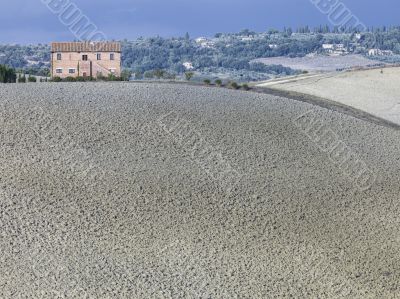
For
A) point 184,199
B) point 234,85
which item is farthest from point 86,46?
point 184,199

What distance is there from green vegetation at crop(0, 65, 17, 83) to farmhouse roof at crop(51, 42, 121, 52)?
2414mm

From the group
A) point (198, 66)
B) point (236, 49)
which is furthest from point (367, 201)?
point (236, 49)

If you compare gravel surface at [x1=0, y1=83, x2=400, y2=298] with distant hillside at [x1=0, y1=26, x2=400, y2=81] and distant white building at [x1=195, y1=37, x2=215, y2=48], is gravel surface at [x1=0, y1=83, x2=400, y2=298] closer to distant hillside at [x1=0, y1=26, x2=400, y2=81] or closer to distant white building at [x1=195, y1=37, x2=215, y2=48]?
distant hillside at [x1=0, y1=26, x2=400, y2=81]

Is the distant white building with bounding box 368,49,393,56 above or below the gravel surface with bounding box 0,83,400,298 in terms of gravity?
above

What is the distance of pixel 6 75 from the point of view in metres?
42.4

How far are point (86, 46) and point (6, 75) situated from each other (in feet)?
14.1

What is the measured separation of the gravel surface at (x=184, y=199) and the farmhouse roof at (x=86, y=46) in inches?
433

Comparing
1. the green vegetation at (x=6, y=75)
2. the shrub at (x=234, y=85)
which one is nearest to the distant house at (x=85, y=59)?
the green vegetation at (x=6, y=75)

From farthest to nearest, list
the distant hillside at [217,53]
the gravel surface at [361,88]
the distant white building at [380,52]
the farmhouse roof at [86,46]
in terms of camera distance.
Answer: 1. the distant white building at [380,52]
2. the distant hillside at [217,53]
3. the farmhouse roof at [86,46]
4. the gravel surface at [361,88]

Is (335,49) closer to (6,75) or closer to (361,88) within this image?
(361,88)

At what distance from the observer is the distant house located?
141 feet

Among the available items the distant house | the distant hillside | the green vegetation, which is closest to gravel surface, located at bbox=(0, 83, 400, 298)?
the distant house

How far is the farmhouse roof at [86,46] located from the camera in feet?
141

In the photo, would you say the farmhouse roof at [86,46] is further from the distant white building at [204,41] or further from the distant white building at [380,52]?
the distant white building at [204,41]
